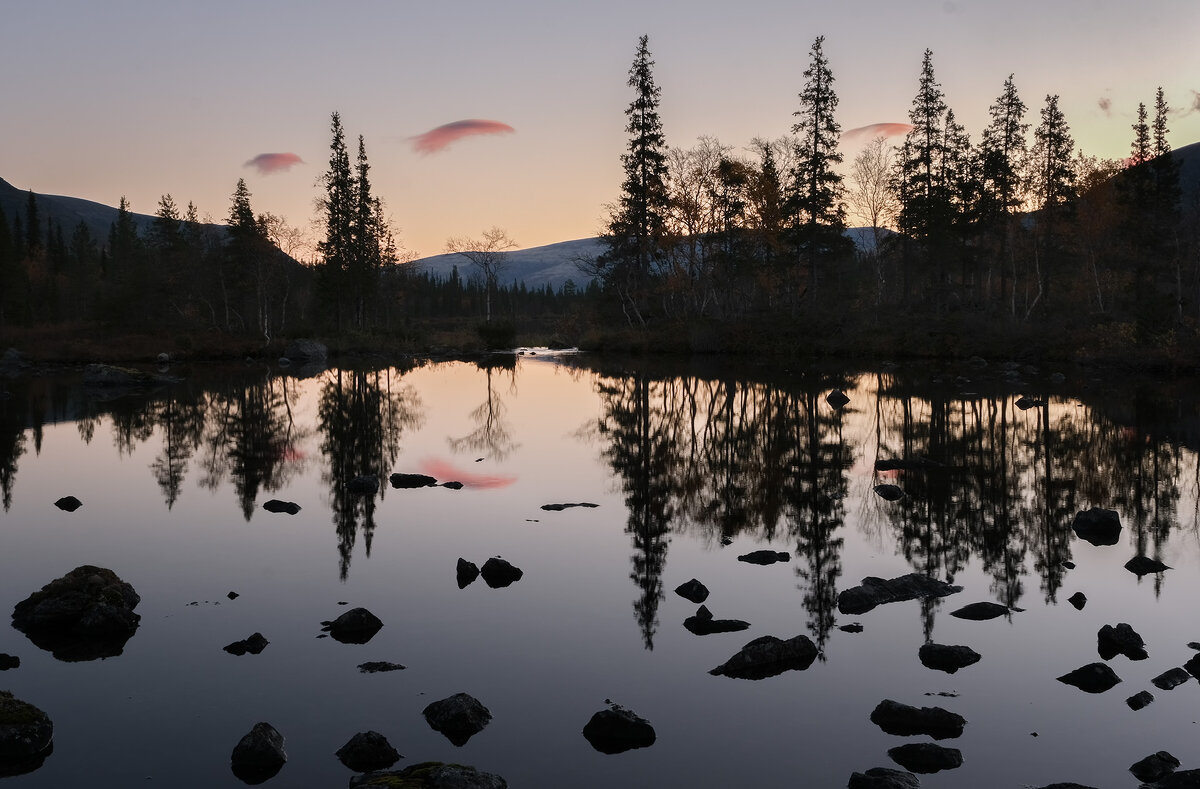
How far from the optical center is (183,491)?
18.0m

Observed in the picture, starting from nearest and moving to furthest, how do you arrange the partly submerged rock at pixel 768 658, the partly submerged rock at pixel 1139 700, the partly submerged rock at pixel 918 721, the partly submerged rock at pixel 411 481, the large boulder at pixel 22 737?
1. the large boulder at pixel 22 737
2. the partly submerged rock at pixel 918 721
3. the partly submerged rock at pixel 1139 700
4. the partly submerged rock at pixel 768 658
5. the partly submerged rock at pixel 411 481

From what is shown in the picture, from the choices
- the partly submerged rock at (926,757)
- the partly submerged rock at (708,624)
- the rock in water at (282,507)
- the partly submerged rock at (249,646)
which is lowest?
the partly submerged rock at (926,757)

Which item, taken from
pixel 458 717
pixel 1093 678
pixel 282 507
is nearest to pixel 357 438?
pixel 282 507

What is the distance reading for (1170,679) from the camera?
8.10m

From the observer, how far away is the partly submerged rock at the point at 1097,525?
535 inches

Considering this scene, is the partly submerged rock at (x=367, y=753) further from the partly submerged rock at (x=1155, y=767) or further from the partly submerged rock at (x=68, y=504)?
the partly submerged rock at (x=68, y=504)

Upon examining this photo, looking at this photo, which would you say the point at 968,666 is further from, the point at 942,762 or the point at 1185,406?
the point at 1185,406

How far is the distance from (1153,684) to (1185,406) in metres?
26.3

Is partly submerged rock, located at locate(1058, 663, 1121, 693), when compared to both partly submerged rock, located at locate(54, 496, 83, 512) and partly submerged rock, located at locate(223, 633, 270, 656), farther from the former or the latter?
partly submerged rock, located at locate(54, 496, 83, 512)

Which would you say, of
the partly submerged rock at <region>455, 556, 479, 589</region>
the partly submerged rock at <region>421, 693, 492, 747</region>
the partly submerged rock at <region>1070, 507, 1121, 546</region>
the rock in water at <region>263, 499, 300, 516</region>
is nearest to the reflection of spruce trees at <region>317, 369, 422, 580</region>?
the rock in water at <region>263, 499, 300, 516</region>

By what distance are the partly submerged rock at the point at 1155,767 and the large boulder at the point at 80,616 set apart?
9525mm

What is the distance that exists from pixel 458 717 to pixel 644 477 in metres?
11.8

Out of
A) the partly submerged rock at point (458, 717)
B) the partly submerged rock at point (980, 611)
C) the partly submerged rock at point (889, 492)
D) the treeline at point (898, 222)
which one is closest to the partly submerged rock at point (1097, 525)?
the partly submerged rock at point (889, 492)

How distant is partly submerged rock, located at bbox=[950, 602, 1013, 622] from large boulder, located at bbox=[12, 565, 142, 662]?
9.34m
